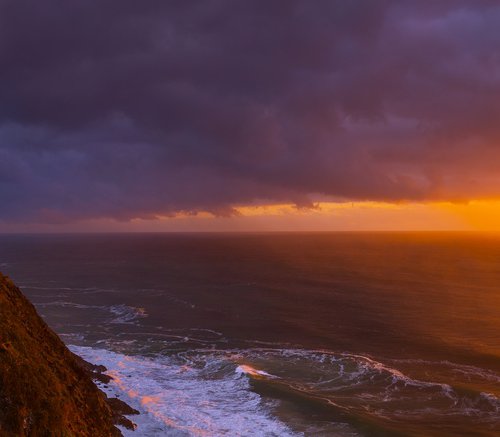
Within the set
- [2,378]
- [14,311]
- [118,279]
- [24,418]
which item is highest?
[14,311]

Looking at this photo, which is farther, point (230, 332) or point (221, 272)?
point (221, 272)

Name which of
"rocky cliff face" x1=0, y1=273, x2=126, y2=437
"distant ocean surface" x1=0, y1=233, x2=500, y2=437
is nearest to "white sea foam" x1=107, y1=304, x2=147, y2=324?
"distant ocean surface" x1=0, y1=233, x2=500, y2=437

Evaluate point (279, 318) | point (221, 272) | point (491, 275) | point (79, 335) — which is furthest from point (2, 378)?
point (491, 275)

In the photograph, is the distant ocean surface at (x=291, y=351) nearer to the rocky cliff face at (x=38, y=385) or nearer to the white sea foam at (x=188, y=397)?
the white sea foam at (x=188, y=397)

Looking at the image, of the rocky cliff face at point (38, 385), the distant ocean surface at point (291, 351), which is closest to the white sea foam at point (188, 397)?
the distant ocean surface at point (291, 351)

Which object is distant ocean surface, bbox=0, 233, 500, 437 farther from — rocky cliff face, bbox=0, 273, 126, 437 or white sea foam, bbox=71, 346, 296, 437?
rocky cliff face, bbox=0, 273, 126, 437

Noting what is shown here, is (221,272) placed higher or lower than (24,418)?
lower

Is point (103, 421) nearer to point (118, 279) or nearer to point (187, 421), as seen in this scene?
point (187, 421)
